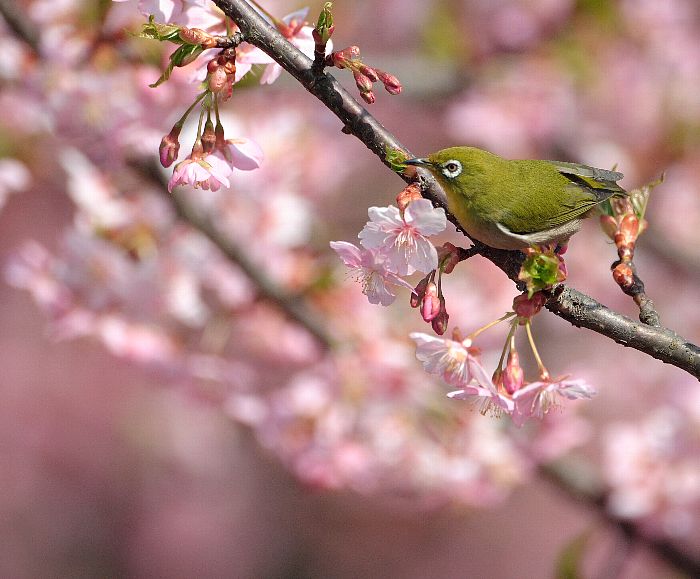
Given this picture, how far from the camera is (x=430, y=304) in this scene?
144cm

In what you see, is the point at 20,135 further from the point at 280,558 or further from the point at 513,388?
the point at 280,558

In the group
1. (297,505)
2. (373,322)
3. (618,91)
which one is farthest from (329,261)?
(297,505)

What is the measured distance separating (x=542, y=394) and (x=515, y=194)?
1.25 feet

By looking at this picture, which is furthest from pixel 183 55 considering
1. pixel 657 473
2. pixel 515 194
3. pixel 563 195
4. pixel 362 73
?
pixel 657 473

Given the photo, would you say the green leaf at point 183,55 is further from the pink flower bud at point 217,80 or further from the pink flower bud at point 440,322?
the pink flower bud at point 440,322

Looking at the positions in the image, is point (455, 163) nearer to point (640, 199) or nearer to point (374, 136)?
point (374, 136)

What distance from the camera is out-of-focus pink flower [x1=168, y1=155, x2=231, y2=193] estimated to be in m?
1.42

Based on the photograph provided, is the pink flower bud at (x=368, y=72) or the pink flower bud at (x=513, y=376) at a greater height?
the pink flower bud at (x=368, y=72)

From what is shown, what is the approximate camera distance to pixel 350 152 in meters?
5.00

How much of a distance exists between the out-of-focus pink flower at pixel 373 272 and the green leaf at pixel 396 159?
0.56ft

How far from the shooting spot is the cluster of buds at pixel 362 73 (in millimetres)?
1348

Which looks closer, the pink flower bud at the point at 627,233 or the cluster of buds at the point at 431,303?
the cluster of buds at the point at 431,303

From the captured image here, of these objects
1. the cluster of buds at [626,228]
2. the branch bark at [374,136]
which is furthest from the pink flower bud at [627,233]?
the branch bark at [374,136]

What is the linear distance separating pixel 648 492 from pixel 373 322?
119 centimetres
